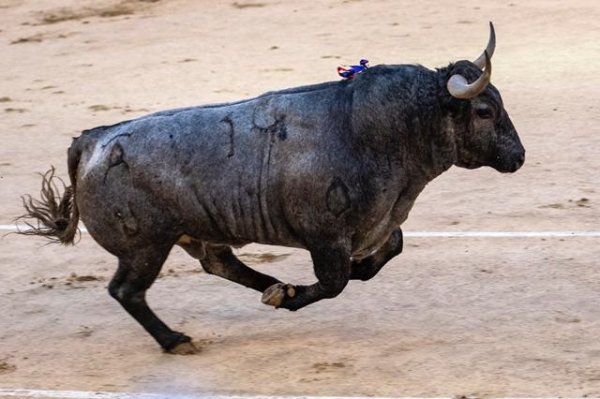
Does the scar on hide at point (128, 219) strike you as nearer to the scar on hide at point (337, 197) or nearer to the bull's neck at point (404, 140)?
the scar on hide at point (337, 197)

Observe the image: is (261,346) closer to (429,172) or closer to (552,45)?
(429,172)

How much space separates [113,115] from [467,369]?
692cm

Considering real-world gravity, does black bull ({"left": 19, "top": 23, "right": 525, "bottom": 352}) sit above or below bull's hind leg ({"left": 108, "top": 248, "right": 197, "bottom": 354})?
above

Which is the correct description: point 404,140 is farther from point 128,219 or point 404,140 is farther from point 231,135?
point 128,219

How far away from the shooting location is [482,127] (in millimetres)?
7566

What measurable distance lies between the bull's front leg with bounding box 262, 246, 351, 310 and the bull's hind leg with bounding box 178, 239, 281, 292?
0.48 meters

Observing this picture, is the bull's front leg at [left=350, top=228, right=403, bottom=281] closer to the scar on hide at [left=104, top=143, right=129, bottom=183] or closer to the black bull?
the black bull

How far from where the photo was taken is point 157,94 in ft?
47.4

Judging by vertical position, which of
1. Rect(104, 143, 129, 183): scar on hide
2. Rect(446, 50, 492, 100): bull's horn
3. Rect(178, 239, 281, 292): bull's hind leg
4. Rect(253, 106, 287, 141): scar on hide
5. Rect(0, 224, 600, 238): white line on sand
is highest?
Rect(446, 50, 492, 100): bull's horn

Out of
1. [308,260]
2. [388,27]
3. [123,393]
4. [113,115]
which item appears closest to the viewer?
[123,393]

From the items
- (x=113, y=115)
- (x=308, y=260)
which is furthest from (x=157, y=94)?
(x=308, y=260)

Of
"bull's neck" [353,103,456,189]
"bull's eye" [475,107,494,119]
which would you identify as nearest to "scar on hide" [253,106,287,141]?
"bull's neck" [353,103,456,189]

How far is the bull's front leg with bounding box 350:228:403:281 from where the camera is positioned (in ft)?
26.3

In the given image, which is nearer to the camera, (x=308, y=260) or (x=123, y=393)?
(x=123, y=393)
